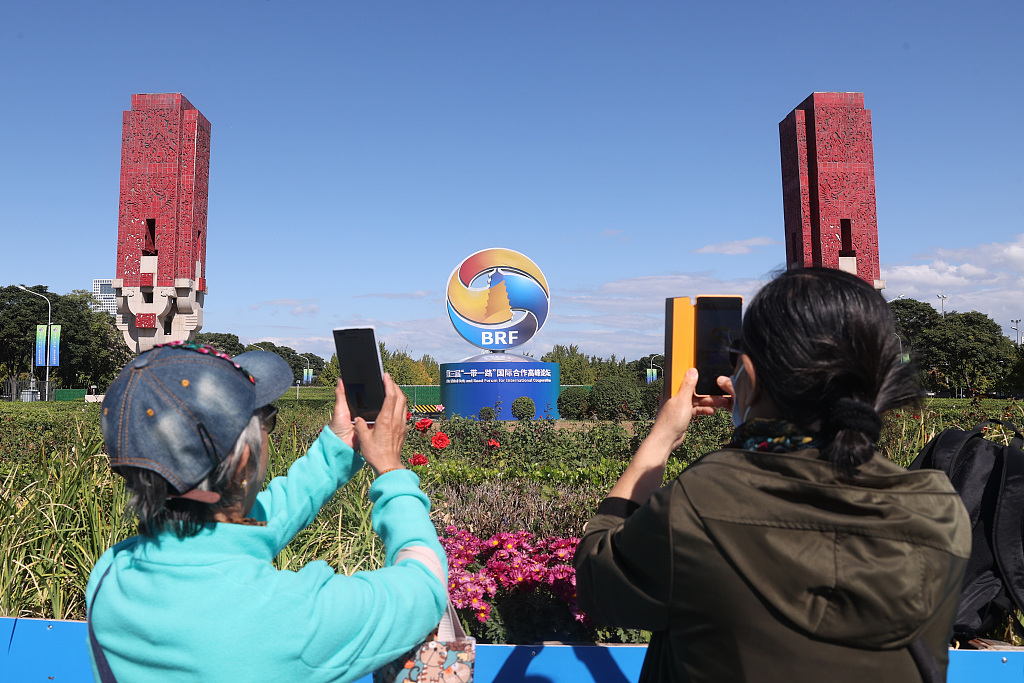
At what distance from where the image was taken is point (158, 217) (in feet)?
43.1

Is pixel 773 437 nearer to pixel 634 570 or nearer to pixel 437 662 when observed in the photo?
pixel 634 570

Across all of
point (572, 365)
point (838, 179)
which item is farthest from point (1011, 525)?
point (572, 365)

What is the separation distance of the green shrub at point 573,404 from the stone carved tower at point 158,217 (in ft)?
42.4

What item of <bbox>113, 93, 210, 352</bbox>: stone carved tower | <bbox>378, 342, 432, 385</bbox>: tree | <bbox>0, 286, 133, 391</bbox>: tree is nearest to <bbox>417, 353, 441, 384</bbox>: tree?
<bbox>378, 342, 432, 385</bbox>: tree

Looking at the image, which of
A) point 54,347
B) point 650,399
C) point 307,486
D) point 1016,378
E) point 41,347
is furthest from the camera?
point 1016,378

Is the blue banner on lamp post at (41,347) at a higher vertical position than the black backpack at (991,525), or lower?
higher

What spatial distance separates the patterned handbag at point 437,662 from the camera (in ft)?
4.69

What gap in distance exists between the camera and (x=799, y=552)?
1.12 metres

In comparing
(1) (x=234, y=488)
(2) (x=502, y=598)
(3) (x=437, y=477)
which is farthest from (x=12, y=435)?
(1) (x=234, y=488)

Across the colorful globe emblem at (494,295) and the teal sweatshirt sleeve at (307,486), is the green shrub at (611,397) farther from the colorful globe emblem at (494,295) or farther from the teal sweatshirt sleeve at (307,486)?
the teal sweatshirt sleeve at (307,486)

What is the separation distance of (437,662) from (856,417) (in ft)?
3.35

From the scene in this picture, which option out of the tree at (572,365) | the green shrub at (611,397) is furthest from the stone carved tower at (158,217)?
the tree at (572,365)

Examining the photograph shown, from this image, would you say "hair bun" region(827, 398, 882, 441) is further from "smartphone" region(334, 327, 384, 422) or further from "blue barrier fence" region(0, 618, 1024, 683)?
"blue barrier fence" region(0, 618, 1024, 683)

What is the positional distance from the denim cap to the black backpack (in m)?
2.89
